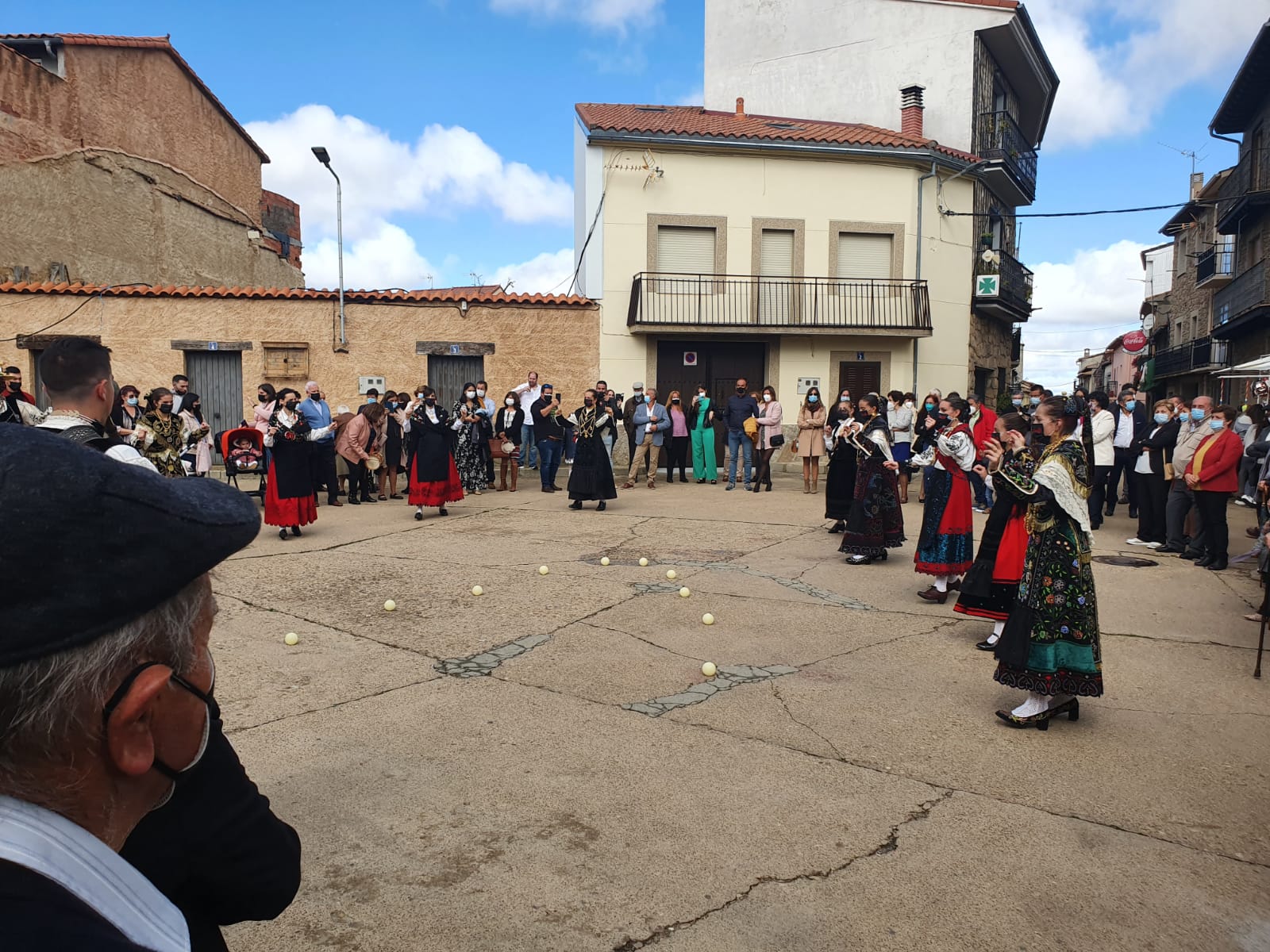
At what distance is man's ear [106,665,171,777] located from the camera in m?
0.94

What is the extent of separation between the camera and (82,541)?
33.9 inches

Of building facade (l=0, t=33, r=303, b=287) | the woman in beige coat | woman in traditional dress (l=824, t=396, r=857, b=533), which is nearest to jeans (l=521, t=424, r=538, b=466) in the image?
the woman in beige coat

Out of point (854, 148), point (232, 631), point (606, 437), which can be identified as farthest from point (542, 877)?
point (854, 148)

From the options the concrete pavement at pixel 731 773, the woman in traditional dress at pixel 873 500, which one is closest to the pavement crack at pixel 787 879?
the concrete pavement at pixel 731 773

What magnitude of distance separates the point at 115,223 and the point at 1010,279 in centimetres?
2213

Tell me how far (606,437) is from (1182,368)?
30591mm

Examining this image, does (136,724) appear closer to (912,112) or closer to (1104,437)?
(1104,437)

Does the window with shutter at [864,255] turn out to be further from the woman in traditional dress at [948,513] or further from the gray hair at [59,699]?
the gray hair at [59,699]

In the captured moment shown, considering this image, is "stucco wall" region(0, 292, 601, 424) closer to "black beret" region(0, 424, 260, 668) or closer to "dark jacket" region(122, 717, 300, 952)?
"dark jacket" region(122, 717, 300, 952)

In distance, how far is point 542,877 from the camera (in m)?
3.12

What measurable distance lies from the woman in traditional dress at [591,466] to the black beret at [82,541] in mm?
11527

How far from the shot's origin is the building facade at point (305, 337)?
17.2 m

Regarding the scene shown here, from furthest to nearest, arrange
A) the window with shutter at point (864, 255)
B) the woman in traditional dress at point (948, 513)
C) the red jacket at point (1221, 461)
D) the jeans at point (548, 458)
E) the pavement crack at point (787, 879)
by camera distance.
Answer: the window with shutter at point (864, 255) < the jeans at point (548, 458) < the red jacket at point (1221, 461) < the woman in traditional dress at point (948, 513) < the pavement crack at point (787, 879)

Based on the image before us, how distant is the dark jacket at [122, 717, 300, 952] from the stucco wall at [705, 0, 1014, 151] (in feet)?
83.1
